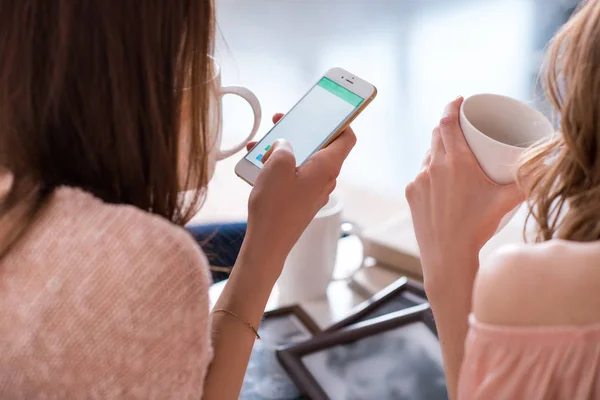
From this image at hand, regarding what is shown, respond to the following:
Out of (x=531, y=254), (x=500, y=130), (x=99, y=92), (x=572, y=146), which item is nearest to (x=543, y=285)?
(x=531, y=254)

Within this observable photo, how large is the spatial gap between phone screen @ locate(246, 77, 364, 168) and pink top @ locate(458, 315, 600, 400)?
1.01 feet

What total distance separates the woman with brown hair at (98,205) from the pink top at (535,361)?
0.68 ft

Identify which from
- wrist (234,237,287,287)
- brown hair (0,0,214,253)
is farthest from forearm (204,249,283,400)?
brown hair (0,0,214,253)

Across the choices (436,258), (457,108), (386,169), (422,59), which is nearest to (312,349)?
(436,258)

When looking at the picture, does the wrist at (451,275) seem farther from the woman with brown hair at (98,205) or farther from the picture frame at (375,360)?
the woman with brown hair at (98,205)

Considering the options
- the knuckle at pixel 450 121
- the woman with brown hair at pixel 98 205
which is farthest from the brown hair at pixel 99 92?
the knuckle at pixel 450 121

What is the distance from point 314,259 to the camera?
842 mm

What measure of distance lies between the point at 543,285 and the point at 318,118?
37 centimetres

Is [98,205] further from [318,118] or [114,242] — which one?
[318,118]

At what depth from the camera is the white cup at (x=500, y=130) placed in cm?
61

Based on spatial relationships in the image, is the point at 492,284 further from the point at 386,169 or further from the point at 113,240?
the point at 386,169

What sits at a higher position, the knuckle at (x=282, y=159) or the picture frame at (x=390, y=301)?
the knuckle at (x=282, y=159)

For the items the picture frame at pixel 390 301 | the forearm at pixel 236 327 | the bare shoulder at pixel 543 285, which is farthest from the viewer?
the picture frame at pixel 390 301

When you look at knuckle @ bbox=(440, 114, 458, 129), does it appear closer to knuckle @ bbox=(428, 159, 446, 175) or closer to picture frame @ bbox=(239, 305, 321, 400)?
knuckle @ bbox=(428, 159, 446, 175)
